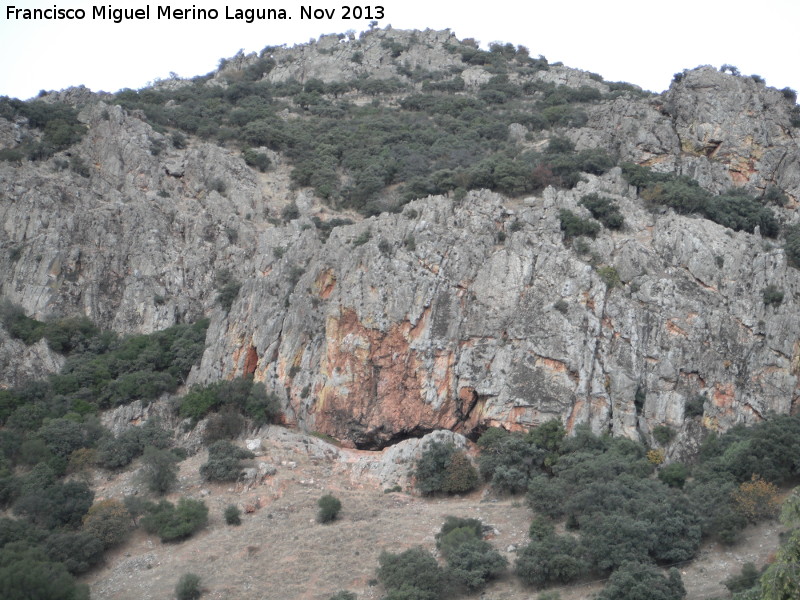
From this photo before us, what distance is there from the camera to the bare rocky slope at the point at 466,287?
141ft

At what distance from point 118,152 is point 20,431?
23840 mm

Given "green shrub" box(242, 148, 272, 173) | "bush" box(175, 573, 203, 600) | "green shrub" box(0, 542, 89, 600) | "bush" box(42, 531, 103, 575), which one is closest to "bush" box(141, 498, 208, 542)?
"bush" box(42, 531, 103, 575)

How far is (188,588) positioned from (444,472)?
12.9m

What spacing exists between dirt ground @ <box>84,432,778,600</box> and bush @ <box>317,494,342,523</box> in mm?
366

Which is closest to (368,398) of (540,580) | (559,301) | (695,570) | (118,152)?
(559,301)

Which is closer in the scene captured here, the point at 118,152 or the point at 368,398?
the point at 368,398

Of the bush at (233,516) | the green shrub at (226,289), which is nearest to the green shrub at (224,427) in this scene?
the bush at (233,516)

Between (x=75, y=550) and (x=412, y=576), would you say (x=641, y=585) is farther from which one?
(x=75, y=550)

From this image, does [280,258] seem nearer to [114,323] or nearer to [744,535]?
[114,323]

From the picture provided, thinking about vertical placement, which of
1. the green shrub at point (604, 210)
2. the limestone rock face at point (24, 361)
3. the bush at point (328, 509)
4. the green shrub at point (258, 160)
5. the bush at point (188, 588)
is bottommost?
the bush at point (188, 588)

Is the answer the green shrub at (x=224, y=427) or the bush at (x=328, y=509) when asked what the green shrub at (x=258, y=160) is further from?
the bush at (x=328, y=509)

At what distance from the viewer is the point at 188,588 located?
112 ft

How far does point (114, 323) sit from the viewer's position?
54344 millimetres

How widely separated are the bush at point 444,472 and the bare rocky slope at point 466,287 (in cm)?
278
